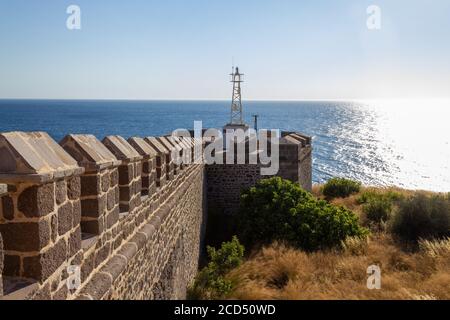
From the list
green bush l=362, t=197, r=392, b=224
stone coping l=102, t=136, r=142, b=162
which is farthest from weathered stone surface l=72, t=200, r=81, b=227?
green bush l=362, t=197, r=392, b=224

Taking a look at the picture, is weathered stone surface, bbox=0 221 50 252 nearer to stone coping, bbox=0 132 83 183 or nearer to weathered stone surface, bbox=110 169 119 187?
stone coping, bbox=0 132 83 183

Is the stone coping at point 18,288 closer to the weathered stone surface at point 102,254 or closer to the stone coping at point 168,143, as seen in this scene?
the weathered stone surface at point 102,254

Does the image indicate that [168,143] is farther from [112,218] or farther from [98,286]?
[98,286]

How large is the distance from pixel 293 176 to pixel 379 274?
6.40 metres

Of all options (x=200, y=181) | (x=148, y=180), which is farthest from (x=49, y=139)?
→ (x=200, y=181)

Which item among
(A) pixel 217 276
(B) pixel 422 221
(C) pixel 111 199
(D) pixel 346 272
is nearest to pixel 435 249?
(B) pixel 422 221

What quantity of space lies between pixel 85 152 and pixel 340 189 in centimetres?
1693

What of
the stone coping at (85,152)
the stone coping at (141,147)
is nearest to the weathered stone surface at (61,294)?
the stone coping at (85,152)

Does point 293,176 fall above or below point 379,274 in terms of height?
above

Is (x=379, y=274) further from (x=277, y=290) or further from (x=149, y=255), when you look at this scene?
(x=149, y=255)

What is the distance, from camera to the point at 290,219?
1183cm

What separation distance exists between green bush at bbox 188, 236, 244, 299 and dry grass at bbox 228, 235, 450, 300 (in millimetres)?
265

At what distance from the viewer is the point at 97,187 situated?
11.6ft
